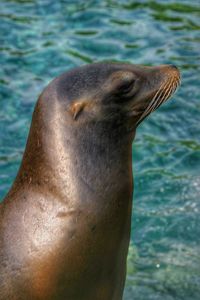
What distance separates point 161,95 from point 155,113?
4001 millimetres

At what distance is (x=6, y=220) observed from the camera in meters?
6.37

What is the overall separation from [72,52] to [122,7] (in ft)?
5.46

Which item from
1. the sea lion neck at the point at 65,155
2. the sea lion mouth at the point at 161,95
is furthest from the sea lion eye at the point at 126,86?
the sea lion neck at the point at 65,155

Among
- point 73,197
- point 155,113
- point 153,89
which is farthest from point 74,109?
point 155,113

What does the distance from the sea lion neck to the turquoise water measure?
1935mm

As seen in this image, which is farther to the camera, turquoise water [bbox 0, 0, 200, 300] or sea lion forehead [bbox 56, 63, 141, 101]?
turquoise water [bbox 0, 0, 200, 300]

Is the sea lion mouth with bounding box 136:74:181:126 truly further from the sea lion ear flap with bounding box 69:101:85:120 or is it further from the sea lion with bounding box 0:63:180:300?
the sea lion ear flap with bounding box 69:101:85:120

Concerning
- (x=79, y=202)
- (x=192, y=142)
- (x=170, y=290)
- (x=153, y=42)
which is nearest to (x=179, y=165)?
(x=192, y=142)

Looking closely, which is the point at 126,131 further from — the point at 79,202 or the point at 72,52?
the point at 72,52

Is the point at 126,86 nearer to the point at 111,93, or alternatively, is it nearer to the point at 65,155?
the point at 111,93

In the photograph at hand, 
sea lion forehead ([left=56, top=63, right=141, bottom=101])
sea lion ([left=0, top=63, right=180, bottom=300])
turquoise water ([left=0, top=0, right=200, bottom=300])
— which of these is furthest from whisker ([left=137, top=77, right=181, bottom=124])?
turquoise water ([left=0, top=0, right=200, bottom=300])

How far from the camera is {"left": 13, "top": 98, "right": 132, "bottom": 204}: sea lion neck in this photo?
6.28 m

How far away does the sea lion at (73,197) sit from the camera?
620cm

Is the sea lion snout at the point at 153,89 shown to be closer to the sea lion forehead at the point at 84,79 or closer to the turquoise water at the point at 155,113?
the sea lion forehead at the point at 84,79
